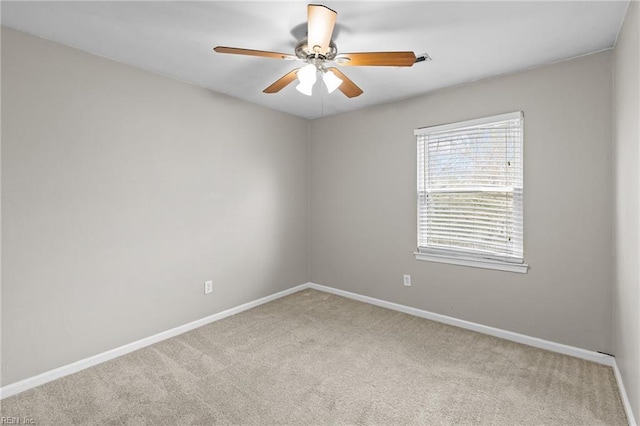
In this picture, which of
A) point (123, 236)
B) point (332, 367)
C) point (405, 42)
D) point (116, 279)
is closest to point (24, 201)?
point (123, 236)

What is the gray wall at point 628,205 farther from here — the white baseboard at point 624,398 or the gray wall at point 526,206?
the gray wall at point 526,206

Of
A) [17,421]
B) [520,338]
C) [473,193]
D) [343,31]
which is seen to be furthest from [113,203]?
[520,338]

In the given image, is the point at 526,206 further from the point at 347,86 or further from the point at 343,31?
the point at 343,31

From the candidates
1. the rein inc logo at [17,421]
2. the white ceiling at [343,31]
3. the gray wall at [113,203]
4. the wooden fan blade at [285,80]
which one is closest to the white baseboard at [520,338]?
the gray wall at [113,203]

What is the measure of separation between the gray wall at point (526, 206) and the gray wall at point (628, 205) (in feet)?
0.56

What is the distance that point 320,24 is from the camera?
1672 millimetres

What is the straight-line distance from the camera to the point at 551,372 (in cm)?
231

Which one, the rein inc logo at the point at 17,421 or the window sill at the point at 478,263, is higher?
the window sill at the point at 478,263

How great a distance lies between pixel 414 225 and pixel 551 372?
1690 mm

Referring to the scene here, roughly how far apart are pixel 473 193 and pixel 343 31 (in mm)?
1943

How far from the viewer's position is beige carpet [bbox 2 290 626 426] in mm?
1879

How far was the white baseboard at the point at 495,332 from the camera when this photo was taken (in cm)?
248

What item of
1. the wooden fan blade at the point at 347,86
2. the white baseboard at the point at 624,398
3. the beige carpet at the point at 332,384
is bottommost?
the beige carpet at the point at 332,384

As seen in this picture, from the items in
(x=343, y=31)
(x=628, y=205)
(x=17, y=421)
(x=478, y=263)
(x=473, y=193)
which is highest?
(x=343, y=31)
